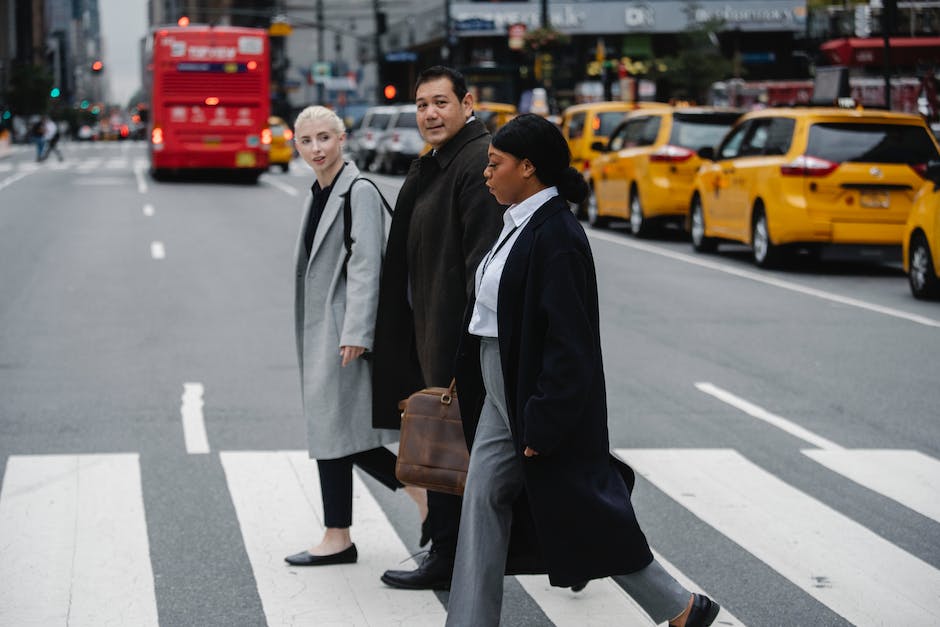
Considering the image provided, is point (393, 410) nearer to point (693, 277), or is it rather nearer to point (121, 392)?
point (121, 392)

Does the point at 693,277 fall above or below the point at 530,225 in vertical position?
below

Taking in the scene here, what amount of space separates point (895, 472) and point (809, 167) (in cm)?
953

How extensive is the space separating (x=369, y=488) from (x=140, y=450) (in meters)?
1.44

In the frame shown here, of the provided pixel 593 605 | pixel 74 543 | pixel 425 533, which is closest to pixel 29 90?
pixel 74 543

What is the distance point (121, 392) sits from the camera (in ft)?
32.4

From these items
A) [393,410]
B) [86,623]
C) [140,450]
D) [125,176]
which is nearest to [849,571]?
[393,410]

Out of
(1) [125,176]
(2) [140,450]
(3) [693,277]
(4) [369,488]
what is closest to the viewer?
(4) [369,488]

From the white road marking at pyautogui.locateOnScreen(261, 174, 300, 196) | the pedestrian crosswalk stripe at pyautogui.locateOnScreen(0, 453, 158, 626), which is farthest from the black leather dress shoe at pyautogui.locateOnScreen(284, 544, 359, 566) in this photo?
the white road marking at pyautogui.locateOnScreen(261, 174, 300, 196)

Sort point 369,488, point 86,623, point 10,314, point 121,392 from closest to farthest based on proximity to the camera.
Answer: point 86,623 → point 369,488 → point 121,392 → point 10,314

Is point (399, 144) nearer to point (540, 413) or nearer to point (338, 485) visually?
point (338, 485)

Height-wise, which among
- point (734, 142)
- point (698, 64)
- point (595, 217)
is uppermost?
point (698, 64)

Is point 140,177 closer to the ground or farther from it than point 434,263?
closer to the ground

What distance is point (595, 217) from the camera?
80.1 ft

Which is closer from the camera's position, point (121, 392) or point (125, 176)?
point (121, 392)
